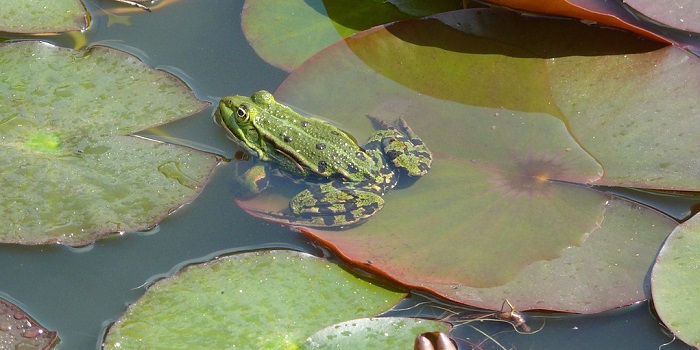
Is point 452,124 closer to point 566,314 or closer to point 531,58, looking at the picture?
point 531,58

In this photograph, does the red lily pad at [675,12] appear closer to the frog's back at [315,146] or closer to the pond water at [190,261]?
the pond water at [190,261]

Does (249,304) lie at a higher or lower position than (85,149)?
lower

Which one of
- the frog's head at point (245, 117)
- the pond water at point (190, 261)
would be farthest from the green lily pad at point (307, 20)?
the frog's head at point (245, 117)

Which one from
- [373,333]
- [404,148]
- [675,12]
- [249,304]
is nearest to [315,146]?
[404,148]

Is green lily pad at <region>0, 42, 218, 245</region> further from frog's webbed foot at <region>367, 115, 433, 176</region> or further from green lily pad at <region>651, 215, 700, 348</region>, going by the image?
green lily pad at <region>651, 215, 700, 348</region>

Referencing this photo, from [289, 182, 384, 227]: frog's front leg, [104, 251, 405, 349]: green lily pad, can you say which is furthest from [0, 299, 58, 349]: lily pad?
[289, 182, 384, 227]: frog's front leg

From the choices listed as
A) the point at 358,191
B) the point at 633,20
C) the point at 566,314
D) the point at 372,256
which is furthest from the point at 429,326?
the point at 633,20

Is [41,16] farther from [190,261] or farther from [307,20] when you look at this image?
[190,261]
